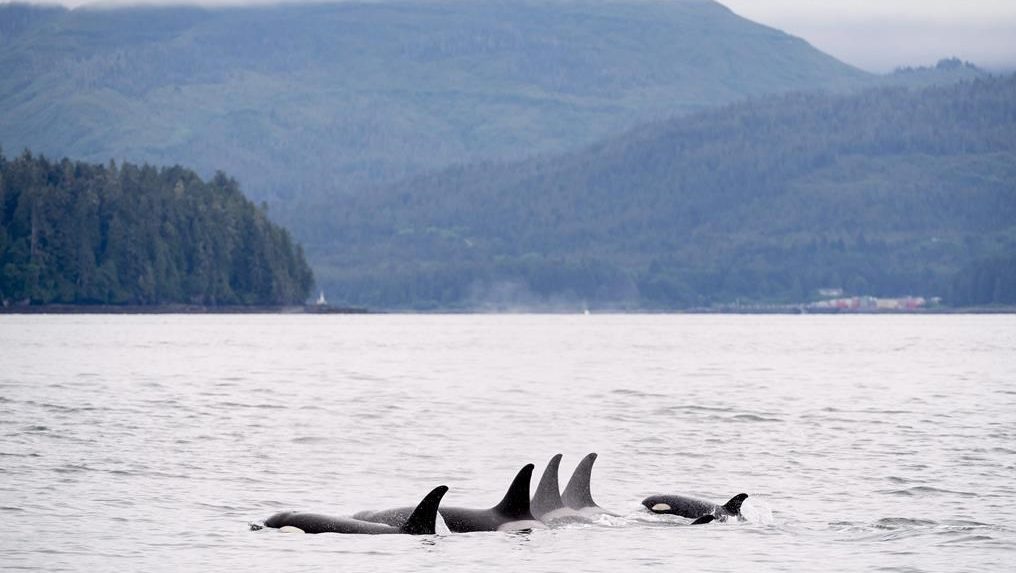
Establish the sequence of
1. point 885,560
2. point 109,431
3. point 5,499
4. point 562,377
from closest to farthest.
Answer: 1. point 885,560
2. point 5,499
3. point 109,431
4. point 562,377

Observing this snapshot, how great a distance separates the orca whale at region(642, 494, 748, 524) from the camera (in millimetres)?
35188

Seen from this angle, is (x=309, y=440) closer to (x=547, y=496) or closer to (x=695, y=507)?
(x=547, y=496)

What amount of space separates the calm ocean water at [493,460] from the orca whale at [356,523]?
398 millimetres

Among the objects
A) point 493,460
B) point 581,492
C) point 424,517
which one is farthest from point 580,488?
point 493,460

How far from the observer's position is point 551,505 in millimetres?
34906

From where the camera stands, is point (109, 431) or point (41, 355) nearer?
point (109, 431)

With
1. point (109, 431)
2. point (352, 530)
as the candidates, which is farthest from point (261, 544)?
point (109, 431)

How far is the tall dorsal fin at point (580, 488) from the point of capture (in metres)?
35.5

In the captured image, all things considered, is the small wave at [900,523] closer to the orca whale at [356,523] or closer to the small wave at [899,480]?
the small wave at [899,480]

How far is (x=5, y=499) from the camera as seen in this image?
37250 millimetres

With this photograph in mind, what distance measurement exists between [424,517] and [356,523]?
129cm

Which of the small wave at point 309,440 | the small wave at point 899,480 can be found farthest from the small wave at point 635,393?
the small wave at point 899,480

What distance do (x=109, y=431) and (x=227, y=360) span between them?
5728 centimetres

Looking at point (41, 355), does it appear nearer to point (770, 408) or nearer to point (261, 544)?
point (770, 408)
